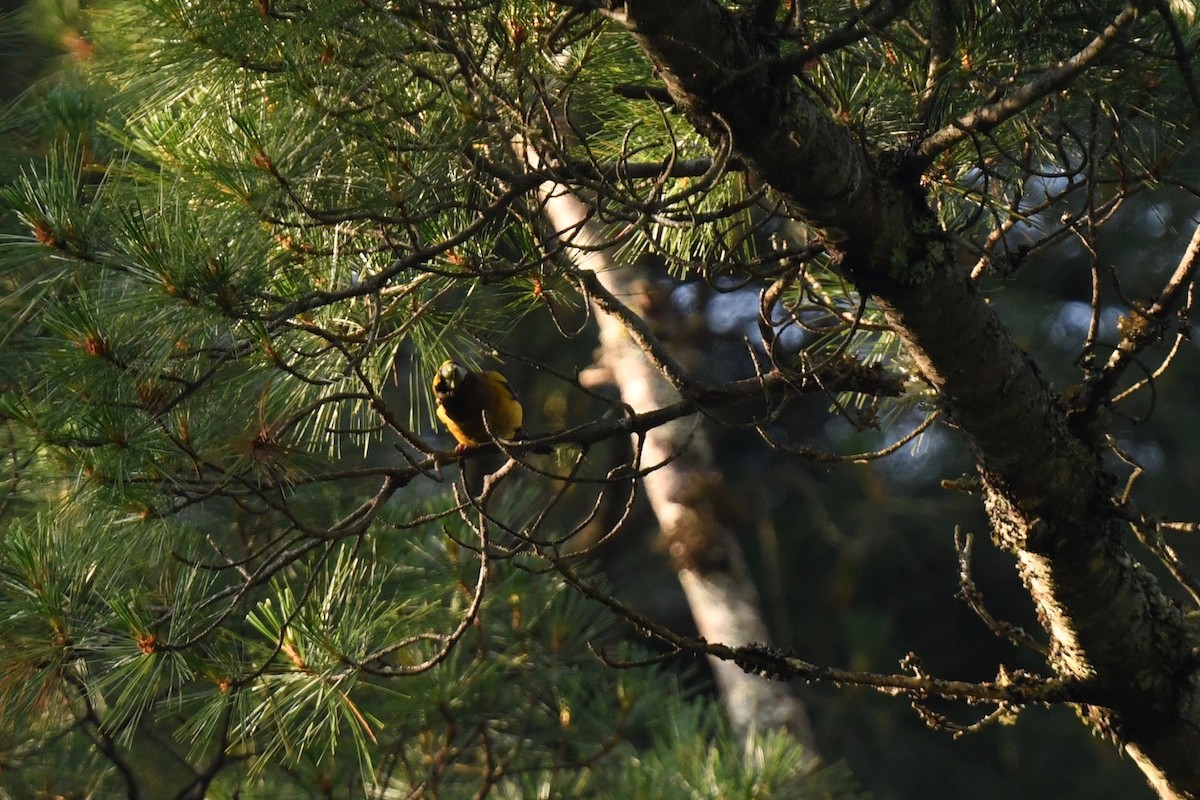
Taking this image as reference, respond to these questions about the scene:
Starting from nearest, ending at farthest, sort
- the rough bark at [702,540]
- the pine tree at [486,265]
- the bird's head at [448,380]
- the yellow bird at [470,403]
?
the pine tree at [486,265], the bird's head at [448,380], the yellow bird at [470,403], the rough bark at [702,540]

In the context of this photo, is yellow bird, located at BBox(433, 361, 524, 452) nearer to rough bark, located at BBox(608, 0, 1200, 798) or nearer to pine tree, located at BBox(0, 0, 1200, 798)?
pine tree, located at BBox(0, 0, 1200, 798)

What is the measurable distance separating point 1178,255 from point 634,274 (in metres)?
2.96

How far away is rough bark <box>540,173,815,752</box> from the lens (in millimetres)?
4727

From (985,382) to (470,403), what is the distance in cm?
144

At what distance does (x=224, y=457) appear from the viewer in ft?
6.83

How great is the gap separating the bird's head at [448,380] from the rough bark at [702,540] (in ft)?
5.46

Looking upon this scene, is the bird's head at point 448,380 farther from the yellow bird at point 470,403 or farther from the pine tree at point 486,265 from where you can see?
the pine tree at point 486,265

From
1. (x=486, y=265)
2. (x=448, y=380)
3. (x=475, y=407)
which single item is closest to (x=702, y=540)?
(x=475, y=407)

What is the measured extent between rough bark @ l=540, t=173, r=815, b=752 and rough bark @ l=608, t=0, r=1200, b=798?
2682 mm

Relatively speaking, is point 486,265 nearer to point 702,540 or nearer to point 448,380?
point 448,380

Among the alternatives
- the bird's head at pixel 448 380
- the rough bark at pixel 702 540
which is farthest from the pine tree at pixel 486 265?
the rough bark at pixel 702 540

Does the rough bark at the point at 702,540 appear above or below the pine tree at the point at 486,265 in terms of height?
above

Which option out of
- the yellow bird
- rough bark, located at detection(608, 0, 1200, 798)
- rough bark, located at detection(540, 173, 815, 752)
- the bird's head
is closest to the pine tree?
rough bark, located at detection(608, 0, 1200, 798)

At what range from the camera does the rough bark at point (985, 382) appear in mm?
1574
